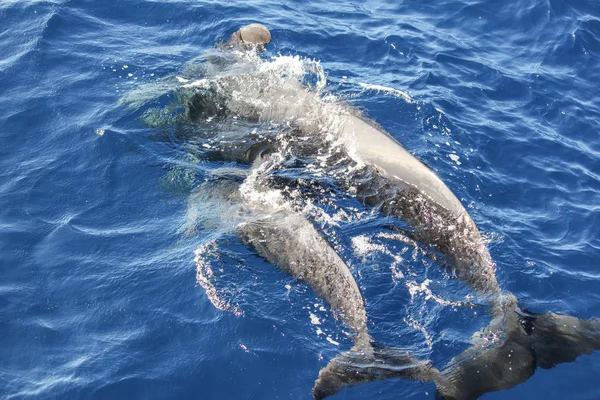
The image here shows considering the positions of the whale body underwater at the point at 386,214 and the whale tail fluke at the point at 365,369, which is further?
the whale body underwater at the point at 386,214

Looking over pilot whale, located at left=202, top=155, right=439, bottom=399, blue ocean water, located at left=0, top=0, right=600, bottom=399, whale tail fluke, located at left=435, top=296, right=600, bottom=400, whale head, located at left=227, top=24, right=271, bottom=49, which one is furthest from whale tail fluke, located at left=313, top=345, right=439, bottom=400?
whale head, located at left=227, top=24, right=271, bottom=49

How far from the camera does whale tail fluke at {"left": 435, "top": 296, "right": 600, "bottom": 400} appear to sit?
9.41 m

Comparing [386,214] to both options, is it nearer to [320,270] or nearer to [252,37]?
[320,270]

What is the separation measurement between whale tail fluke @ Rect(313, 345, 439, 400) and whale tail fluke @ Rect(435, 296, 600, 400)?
0.41 meters

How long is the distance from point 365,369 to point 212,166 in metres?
6.18

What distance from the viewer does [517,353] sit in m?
9.88

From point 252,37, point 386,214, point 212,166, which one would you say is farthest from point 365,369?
point 252,37

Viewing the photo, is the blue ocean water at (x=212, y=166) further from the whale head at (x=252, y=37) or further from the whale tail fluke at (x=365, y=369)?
the whale head at (x=252, y=37)

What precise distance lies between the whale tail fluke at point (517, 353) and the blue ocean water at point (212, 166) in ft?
0.68

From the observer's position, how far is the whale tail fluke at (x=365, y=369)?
370 inches

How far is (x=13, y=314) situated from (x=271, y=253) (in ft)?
15.0

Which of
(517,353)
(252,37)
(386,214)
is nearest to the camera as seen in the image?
(517,353)

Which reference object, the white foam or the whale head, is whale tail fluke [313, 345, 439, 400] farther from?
the whale head

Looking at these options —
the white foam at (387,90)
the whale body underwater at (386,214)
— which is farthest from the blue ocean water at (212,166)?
the whale body underwater at (386,214)
